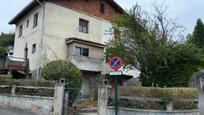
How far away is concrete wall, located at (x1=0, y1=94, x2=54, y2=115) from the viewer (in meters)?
12.7

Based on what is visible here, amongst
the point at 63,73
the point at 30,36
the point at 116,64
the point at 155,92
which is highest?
the point at 30,36

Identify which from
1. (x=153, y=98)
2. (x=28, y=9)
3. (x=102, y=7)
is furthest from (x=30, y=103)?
(x=102, y=7)

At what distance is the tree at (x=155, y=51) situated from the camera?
1423 centimetres

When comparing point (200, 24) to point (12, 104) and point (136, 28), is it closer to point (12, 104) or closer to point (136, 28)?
point (136, 28)

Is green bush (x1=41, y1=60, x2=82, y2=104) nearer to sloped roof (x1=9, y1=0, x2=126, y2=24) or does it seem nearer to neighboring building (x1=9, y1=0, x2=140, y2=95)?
neighboring building (x1=9, y1=0, x2=140, y2=95)

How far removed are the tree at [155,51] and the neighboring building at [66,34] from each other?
511 cm

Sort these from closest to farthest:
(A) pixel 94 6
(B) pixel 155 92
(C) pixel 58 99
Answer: (B) pixel 155 92
(C) pixel 58 99
(A) pixel 94 6

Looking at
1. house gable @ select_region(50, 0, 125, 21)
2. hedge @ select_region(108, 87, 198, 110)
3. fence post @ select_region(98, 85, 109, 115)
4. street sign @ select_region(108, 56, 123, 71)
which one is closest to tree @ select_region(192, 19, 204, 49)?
house gable @ select_region(50, 0, 125, 21)

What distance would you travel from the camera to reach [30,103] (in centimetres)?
1345

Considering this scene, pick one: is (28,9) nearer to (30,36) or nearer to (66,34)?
(30,36)

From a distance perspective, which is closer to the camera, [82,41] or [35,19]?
[82,41]

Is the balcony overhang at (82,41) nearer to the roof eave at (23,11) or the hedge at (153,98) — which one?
the roof eave at (23,11)

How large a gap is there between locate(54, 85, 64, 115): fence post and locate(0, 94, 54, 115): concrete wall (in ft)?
1.22

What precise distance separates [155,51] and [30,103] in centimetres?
781
